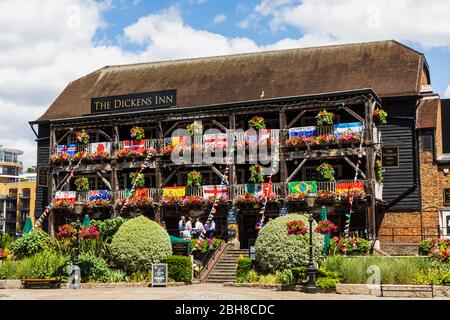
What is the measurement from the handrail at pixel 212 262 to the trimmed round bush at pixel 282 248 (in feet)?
11.4

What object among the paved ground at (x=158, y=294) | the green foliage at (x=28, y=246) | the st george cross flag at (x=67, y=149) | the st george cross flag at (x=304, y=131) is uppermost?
the st george cross flag at (x=304, y=131)

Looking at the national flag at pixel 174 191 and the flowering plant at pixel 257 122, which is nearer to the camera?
the flowering plant at pixel 257 122

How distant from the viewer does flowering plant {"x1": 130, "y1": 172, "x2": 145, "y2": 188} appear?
3609cm

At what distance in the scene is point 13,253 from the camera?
2650cm

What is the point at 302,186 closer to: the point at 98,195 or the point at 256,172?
the point at 256,172

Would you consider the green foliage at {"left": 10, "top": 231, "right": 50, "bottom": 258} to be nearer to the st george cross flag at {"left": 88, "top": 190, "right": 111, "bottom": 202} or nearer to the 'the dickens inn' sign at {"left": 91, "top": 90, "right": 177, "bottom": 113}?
the st george cross flag at {"left": 88, "top": 190, "right": 111, "bottom": 202}

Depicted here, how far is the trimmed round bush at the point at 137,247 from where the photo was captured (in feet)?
79.4

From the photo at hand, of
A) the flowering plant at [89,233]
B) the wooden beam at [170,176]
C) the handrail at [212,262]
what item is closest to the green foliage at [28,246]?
the flowering plant at [89,233]

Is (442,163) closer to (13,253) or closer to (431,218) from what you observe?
(431,218)

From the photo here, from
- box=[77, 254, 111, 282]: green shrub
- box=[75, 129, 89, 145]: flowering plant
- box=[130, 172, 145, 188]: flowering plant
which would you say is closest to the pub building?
box=[130, 172, 145, 188]: flowering plant

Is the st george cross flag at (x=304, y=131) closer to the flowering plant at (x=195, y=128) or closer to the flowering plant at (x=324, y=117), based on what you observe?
the flowering plant at (x=324, y=117)

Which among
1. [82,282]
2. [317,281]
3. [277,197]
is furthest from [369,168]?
[82,282]

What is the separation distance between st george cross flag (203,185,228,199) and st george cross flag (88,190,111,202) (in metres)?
5.79

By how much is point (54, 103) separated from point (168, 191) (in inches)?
480
